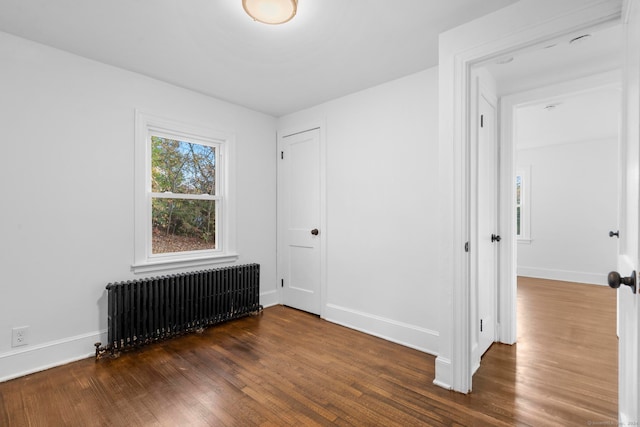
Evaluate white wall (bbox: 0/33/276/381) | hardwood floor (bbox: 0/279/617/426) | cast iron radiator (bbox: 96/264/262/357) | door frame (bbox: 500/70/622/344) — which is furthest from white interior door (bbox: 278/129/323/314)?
door frame (bbox: 500/70/622/344)

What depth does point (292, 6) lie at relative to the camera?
1.83m

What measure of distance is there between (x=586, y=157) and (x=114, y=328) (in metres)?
7.46

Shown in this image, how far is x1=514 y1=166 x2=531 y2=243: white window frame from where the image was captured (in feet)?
20.0

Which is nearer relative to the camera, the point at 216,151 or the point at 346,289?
the point at 346,289

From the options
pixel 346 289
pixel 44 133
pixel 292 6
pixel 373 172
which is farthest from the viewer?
pixel 346 289

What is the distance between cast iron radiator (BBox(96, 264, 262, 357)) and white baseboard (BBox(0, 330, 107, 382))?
0.37 ft

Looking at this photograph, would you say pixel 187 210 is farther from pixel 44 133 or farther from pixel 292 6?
pixel 292 6

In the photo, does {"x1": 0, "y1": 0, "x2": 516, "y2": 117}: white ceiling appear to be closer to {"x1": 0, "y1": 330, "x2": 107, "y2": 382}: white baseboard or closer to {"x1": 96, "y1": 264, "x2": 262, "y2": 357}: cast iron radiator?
{"x1": 96, "y1": 264, "x2": 262, "y2": 357}: cast iron radiator

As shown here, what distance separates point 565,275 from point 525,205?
147cm

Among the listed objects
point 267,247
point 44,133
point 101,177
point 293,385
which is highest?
point 44,133

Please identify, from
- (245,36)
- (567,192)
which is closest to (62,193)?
(245,36)

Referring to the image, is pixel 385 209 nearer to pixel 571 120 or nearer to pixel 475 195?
pixel 475 195

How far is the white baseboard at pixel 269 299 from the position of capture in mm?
3924

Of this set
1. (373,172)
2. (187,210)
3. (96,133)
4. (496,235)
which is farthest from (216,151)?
(496,235)
